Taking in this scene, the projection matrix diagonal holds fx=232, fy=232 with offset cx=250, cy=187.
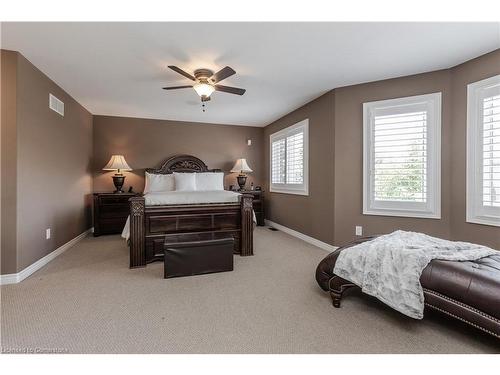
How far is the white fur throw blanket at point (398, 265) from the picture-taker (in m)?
1.65

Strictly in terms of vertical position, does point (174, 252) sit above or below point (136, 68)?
below

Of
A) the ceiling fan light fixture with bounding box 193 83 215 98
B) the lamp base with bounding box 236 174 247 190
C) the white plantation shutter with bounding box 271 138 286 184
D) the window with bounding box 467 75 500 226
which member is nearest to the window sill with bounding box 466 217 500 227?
the window with bounding box 467 75 500 226

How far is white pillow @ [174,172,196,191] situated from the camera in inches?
193

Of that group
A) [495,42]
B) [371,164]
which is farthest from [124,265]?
[495,42]

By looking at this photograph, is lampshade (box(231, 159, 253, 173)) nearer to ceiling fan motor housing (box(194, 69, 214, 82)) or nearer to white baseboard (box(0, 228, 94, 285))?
ceiling fan motor housing (box(194, 69, 214, 82))

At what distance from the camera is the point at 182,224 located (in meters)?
3.16

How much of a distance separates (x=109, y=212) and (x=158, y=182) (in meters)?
1.08

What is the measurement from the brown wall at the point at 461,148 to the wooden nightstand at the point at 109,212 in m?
5.13

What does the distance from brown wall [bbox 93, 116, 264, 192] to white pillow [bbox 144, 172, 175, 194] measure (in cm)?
44
